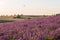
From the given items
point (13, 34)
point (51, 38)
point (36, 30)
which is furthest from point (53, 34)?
point (13, 34)

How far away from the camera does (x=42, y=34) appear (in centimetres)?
812

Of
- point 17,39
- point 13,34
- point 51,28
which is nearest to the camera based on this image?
point 17,39

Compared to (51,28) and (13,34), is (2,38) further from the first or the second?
(51,28)

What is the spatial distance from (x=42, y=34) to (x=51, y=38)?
0.35m

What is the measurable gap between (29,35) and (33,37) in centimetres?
33

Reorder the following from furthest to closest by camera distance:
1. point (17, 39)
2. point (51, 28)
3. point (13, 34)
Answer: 1. point (51, 28)
2. point (13, 34)
3. point (17, 39)

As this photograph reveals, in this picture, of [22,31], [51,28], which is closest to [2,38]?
[22,31]

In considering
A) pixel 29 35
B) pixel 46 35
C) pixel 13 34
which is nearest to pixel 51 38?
pixel 46 35

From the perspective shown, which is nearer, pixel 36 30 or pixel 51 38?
pixel 51 38

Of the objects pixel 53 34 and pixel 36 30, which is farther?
pixel 36 30

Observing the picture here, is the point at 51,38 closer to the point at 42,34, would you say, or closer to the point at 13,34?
the point at 42,34

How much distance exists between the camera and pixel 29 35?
8.03 metres

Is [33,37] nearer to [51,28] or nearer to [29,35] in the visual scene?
[29,35]

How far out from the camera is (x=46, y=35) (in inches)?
316
